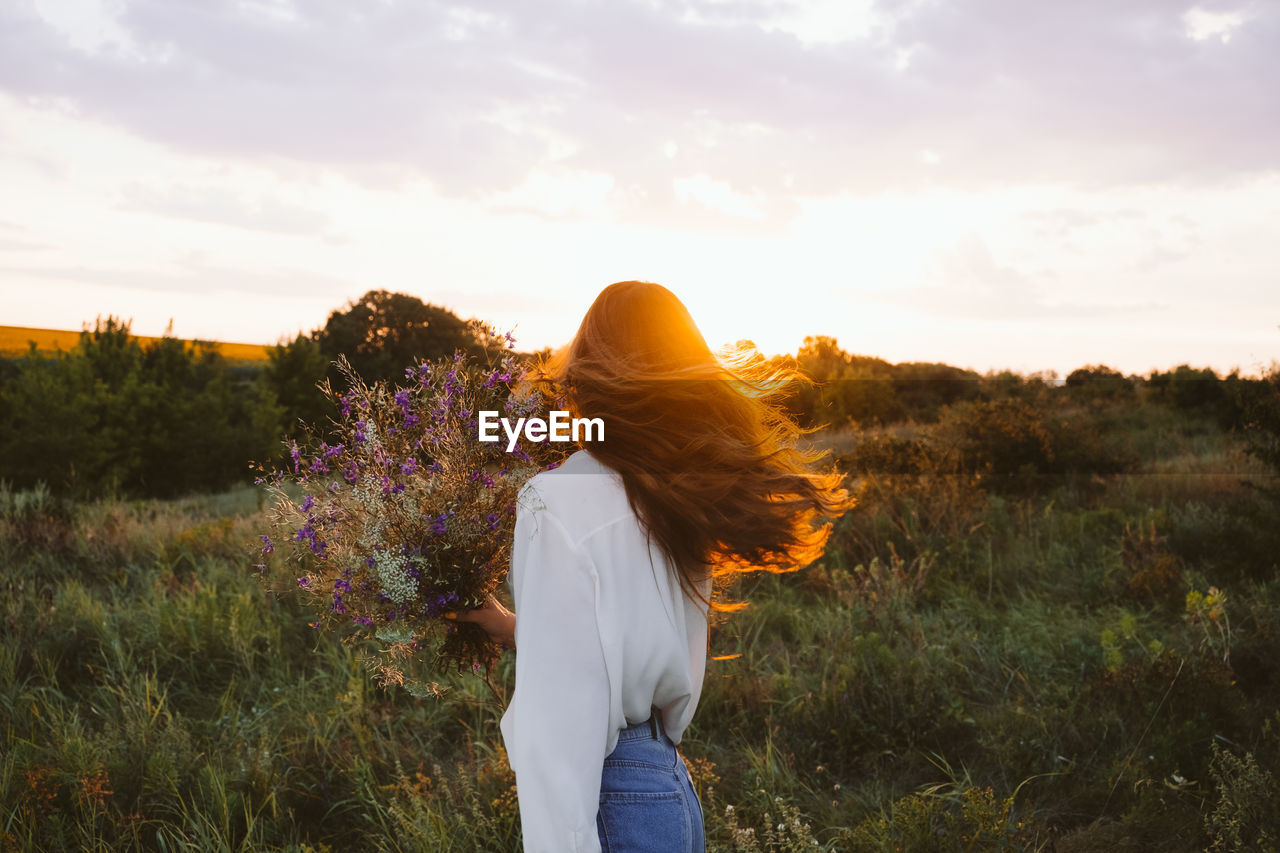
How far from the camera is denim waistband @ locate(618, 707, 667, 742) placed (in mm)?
1737

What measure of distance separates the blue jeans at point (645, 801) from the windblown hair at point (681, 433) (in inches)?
13.9

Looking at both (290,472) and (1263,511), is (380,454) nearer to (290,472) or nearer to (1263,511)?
(290,472)

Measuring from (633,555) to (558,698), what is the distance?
317 millimetres

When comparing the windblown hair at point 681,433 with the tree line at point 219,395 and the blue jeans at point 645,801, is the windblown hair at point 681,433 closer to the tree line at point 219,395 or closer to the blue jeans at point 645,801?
the blue jeans at point 645,801

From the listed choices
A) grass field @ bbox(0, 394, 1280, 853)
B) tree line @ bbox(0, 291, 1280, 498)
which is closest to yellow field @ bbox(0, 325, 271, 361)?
tree line @ bbox(0, 291, 1280, 498)

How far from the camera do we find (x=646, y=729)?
1.76 m

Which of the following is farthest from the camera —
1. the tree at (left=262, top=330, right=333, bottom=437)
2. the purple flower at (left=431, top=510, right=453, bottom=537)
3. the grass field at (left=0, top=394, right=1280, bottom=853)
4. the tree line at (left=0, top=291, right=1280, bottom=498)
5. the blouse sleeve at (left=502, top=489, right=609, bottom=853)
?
the tree at (left=262, top=330, right=333, bottom=437)

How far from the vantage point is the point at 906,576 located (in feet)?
19.3

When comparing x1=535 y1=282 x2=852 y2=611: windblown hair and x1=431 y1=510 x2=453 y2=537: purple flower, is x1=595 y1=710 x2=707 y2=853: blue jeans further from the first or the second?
x1=431 y1=510 x2=453 y2=537: purple flower

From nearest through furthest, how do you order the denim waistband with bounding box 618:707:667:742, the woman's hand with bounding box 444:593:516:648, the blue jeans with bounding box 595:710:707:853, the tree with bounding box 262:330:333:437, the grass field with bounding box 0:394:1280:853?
the blue jeans with bounding box 595:710:707:853 → the denim waistband with bounding box 618:707:667:742 → the woman's hand with bounding box 444:593:516:648 → the grass field with bounding box 0:394:1280:853 → the tree with bounding box 262:330:333:437

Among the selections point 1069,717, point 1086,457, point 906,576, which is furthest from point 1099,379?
point 1069,717

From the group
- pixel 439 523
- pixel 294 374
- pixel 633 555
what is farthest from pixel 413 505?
pixel 294 374

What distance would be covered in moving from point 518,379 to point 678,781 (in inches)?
42.3

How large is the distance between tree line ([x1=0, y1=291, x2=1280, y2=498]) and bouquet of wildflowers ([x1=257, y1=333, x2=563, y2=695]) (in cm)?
1586
